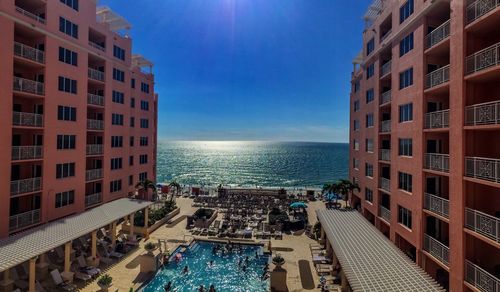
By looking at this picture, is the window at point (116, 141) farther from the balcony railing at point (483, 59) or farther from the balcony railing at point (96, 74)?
the balcony railing at point (483, 59)

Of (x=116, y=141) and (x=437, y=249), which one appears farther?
(x=116, y=141)

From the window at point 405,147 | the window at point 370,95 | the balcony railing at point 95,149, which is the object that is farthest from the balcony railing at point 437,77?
the balcony railing at point 95,149

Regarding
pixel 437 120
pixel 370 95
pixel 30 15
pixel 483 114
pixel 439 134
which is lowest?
pixel 439 134

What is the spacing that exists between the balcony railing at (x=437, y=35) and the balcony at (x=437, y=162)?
7433mm

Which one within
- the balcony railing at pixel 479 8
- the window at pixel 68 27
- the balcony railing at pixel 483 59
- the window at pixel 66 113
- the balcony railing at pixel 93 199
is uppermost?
the window at pixel 68 27

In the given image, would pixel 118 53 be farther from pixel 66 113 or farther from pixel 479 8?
pixel 479 8

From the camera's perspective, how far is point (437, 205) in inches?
681

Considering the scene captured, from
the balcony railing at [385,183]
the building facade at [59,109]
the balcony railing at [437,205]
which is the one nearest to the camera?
the balcony railing at [437,205]

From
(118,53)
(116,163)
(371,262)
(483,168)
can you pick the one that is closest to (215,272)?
(371,262)

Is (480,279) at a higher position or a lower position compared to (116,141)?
lower

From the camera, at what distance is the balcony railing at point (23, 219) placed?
2183 cm

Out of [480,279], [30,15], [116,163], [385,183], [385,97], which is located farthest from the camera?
[116,163]

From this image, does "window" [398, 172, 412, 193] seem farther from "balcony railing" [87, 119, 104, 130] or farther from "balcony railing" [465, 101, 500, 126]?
"balcony railing" [87, 119, 104, 130]

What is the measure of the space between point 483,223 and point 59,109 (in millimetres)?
33800
